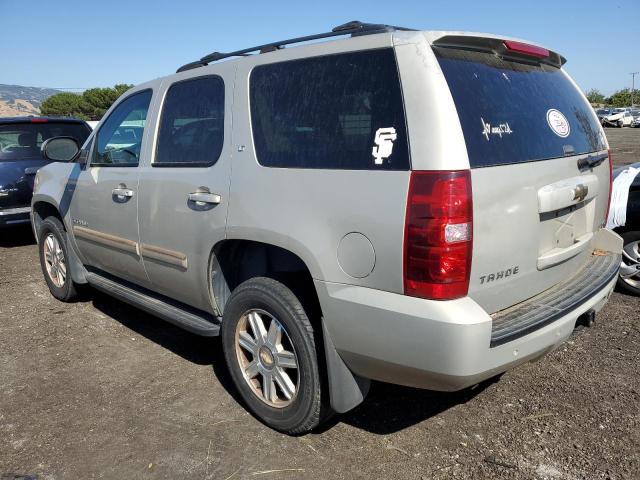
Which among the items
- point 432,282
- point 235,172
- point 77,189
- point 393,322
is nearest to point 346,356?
point 393,322

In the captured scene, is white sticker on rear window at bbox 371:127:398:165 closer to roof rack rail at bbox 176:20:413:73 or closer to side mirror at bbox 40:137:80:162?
roof rack rail at bbox 176:20:413:73

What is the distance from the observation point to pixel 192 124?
346 centimetres

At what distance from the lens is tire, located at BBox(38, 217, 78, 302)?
4.95 m

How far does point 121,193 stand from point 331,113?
6.17 ft

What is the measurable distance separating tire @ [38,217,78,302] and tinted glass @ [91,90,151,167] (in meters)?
0.97

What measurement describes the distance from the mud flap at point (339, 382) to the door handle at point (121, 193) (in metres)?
1.90

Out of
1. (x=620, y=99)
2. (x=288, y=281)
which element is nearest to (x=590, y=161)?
(x=288, y=281)

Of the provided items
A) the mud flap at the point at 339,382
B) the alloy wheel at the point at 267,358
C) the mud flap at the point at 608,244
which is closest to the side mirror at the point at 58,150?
the alloy wheel at the point at 267,358

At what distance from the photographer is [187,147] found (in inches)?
136

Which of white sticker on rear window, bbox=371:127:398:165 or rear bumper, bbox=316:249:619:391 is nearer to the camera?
rear bumper, bbox=316:249:619:391

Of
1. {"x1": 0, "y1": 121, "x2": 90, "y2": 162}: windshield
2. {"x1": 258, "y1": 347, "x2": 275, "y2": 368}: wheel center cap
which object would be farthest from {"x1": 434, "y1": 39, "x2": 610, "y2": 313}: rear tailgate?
{"x1": 0, "y1": 121, "x2": 90, "y2": 162}: windshield

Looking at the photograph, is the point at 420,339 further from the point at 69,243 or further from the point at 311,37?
the point at 69,243

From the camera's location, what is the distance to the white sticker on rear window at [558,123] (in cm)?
285

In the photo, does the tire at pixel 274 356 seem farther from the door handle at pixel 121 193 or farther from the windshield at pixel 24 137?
the windshield at pixel 24 137
